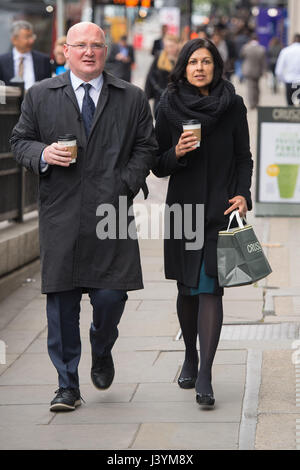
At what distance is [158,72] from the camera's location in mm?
15133

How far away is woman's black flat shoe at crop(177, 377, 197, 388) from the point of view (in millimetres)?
5977

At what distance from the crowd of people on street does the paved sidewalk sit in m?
0.19

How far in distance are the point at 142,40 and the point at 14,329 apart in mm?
60932

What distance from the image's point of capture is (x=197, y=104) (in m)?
5.67

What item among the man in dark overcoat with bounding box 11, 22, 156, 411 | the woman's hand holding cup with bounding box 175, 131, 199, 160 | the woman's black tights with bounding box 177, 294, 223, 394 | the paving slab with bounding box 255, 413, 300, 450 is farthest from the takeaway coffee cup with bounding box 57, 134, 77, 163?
the paving slab with bounding box 255, 413, 300, 450

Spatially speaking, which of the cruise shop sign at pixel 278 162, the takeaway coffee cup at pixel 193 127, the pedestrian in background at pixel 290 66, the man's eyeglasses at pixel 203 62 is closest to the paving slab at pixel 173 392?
the takeaway coffee cup at pixel 193 127

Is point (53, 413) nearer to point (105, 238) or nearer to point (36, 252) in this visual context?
point (105, 238)

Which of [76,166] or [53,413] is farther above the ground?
[76,166]

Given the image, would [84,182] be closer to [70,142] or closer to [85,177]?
[85,177]

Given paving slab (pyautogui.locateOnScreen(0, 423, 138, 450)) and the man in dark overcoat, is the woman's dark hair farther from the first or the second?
paving slab (pyautogui.locateOnScreen(0, 423, 138, 450))

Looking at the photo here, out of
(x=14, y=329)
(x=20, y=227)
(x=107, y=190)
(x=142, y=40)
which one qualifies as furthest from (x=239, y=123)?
(x=142, y=40)

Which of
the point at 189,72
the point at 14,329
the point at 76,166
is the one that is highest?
the point at 189,72

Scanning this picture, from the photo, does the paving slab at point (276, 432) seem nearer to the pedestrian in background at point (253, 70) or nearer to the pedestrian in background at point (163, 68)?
the pedestrian in background at point (163, 68)
